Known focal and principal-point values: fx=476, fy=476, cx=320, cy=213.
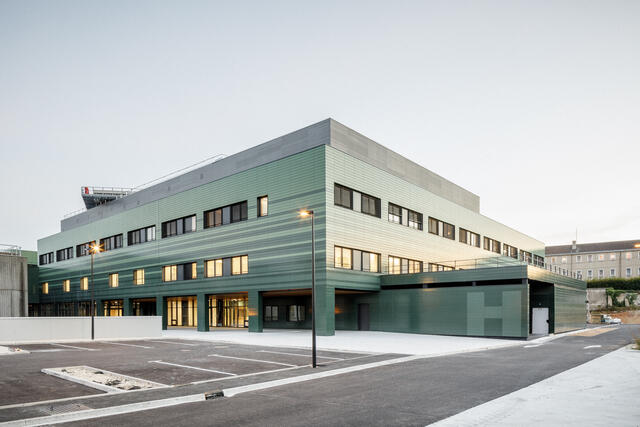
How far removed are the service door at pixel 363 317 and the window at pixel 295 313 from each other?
22.2 ft

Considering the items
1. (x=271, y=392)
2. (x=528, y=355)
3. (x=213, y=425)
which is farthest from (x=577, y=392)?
(x=528, y=355)

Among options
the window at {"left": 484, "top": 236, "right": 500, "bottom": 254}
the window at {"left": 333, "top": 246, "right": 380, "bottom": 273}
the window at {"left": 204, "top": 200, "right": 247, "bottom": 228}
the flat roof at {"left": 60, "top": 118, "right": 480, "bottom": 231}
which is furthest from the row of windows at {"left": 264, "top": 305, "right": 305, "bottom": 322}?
the window at {"left": 484, "top": 236, "right": 500, "bottom": 254}

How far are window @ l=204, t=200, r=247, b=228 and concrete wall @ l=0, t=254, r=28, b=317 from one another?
1728 cm

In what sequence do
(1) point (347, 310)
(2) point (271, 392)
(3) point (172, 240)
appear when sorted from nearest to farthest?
1. (2) point (271, 392)
2. (1) point (347, 310)
3. (3) point (172, 240)

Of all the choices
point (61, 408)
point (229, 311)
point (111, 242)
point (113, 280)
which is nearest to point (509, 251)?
point (229, 311)

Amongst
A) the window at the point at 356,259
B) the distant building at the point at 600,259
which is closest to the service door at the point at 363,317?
the window at the point at 356,259

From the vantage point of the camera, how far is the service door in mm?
41750

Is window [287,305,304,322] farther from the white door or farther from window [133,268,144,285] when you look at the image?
the white door

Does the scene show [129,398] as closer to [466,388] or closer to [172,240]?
[466,388]

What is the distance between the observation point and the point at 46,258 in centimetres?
7756

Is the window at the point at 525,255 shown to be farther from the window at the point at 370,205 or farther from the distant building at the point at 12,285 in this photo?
the distant building at the point at 12,285

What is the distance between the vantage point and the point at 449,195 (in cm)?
5497

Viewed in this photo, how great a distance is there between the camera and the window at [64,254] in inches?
2761

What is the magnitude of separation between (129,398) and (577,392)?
37.6 feet
